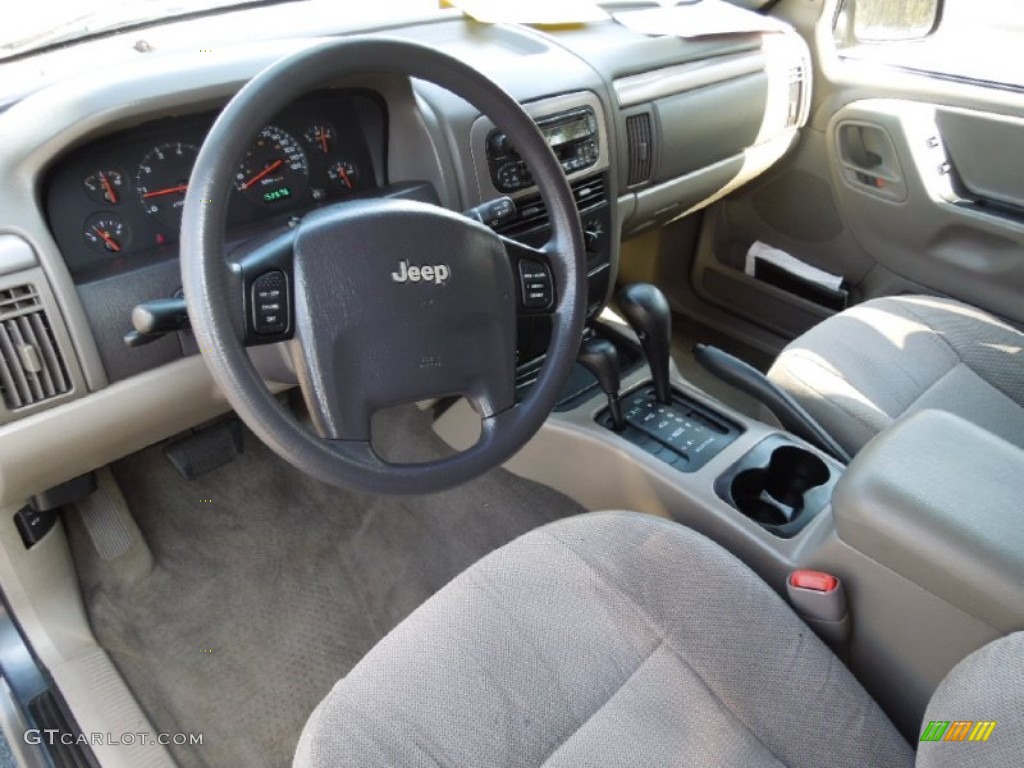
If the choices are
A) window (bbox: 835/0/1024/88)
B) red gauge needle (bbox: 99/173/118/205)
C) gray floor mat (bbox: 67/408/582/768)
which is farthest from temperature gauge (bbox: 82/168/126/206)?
window (bbox: 835/0/1024/88)

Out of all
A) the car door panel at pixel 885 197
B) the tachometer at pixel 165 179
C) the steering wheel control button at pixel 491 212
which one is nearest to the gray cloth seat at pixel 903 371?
the car door panel at pixel 885 197

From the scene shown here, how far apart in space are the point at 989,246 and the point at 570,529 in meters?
1.34

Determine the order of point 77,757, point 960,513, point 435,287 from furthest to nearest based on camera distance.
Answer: point 77,757
point 435,287
point 960,513

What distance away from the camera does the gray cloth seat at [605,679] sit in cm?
92

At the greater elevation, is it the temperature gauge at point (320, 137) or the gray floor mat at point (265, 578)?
the temperature gauge at point (320, 137)

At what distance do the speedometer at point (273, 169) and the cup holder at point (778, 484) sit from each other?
0.79 metres

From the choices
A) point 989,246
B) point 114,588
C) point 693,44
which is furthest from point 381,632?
point 989,246

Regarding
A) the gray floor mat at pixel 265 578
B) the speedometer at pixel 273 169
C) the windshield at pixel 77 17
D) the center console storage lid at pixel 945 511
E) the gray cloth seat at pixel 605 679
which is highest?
the windshield at pixel 77 17

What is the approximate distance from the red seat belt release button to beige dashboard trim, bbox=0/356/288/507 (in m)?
0.70

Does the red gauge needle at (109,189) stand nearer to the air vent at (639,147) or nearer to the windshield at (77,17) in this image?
the windshield at (77,17)

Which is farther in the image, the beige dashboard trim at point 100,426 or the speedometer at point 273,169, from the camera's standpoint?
the speedometer at point 273,169

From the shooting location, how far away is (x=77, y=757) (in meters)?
1.39

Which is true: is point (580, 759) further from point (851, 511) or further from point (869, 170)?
point (869, 170)

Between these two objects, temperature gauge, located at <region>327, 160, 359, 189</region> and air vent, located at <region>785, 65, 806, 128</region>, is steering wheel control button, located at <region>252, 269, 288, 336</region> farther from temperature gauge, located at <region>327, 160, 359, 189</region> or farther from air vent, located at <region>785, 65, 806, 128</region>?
air vent, located at <region>785, 65, 806, 128</region>
